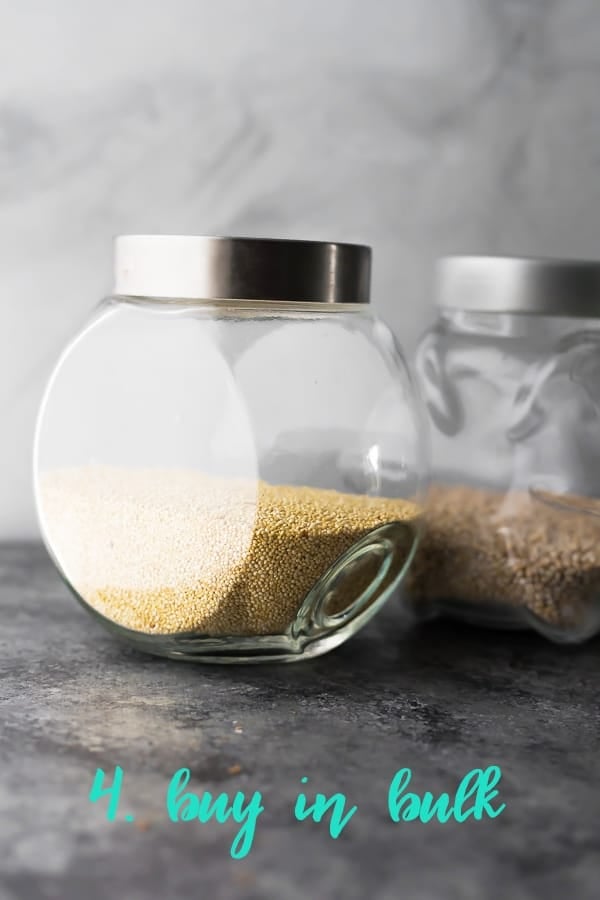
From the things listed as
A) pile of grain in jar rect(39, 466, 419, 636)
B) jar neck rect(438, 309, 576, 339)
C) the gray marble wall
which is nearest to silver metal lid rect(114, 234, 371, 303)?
pile of grain in jar rect(39, 466, 419, 636)

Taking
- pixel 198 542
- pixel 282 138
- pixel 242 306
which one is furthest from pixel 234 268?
pixel 282 138

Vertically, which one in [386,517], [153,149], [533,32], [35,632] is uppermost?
[533,32]

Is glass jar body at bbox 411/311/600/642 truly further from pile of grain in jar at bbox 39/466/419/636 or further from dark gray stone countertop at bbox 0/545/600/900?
pile of grain in jar at bbox 39/466/419/636

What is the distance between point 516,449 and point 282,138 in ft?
1.35

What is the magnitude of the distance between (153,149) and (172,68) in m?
0.08

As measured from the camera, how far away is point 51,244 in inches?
43.3

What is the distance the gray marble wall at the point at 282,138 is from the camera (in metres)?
1.08

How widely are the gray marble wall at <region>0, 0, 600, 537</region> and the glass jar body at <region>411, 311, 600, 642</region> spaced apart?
25cm

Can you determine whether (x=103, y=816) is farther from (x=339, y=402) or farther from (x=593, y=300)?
(x=593, y=300)

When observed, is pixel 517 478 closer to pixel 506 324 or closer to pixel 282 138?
pixel 506 324

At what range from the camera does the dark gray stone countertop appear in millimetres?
528

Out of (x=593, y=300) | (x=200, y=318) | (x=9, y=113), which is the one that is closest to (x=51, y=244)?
(x=9, y=113)

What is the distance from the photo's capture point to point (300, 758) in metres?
0.66

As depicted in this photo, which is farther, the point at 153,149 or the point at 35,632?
the point at 153,149
